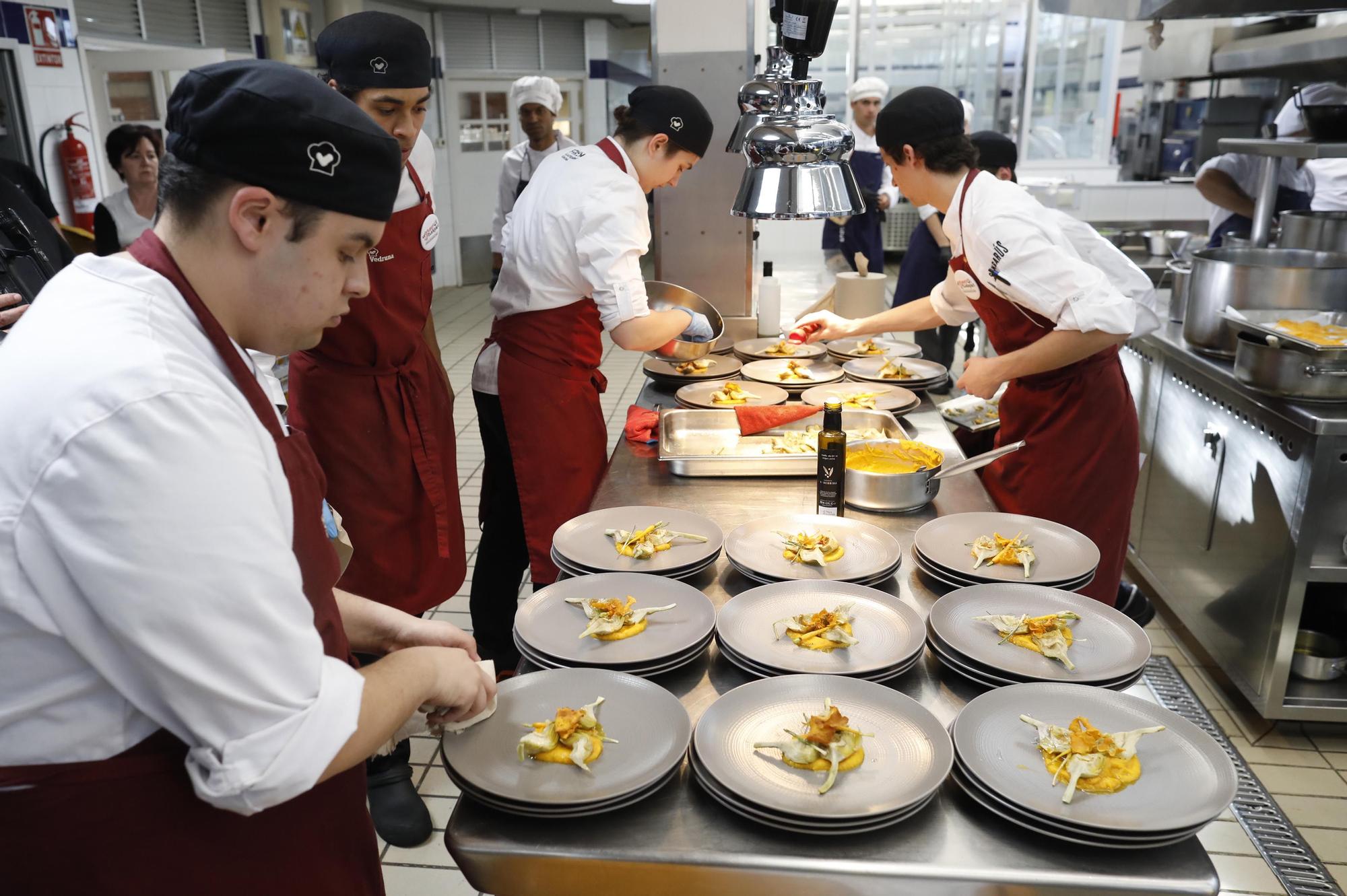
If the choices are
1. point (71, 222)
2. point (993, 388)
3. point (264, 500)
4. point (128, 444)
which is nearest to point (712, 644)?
point (264, 500)

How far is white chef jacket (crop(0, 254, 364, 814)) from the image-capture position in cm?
77

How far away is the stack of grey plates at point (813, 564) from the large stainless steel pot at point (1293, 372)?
1.44 meters

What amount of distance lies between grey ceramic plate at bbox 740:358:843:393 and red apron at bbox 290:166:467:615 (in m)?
1.10

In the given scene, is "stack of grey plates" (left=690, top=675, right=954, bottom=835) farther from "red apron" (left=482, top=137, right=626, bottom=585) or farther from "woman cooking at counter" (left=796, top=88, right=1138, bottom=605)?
"red apron" (left=482, top=137, right=626, bottom=585)

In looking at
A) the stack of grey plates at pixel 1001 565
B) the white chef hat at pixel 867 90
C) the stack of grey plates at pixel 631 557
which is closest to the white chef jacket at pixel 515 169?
the white chef hat at pixel 867 90

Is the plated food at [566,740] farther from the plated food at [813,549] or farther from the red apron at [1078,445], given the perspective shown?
the red apron at [1078,445]

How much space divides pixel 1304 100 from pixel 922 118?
3016mm

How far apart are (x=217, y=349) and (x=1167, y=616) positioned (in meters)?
3.63

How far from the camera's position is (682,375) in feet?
10.2

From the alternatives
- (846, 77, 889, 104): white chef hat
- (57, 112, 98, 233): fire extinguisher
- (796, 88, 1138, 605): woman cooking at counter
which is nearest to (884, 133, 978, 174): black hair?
(796, 88, 1138, 605): woman cooking at counter

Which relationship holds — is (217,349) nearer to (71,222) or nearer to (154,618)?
(154,618)

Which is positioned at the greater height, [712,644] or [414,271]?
[414,271]

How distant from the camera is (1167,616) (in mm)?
3564

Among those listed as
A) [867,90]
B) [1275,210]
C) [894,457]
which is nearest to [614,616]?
[894,457]
